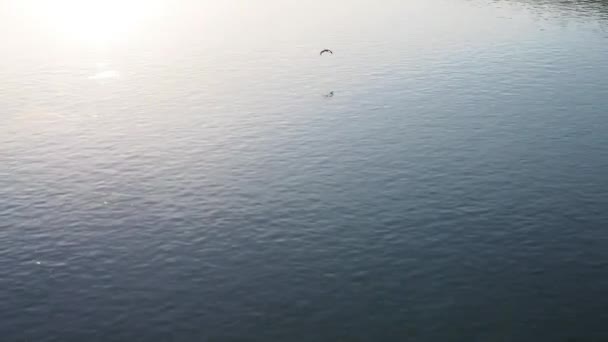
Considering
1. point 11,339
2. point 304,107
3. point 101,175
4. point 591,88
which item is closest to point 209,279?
point 11,339

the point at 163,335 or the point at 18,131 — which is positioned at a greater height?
the point at 18,131

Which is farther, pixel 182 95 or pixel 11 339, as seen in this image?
pixel 182 95

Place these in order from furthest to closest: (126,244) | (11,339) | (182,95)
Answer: (182,95) < (126,244) < (11,339)

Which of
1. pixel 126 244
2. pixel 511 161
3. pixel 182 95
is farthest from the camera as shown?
pixel 182 95

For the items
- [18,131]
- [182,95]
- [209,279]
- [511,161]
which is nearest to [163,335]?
[209,279]

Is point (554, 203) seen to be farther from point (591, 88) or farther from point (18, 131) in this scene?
point (18, 131)

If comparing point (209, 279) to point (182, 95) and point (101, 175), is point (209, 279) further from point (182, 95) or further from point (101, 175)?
point (182, 95)

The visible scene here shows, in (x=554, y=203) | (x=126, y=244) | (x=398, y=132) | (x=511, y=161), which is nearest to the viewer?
(x=126, y=244)
